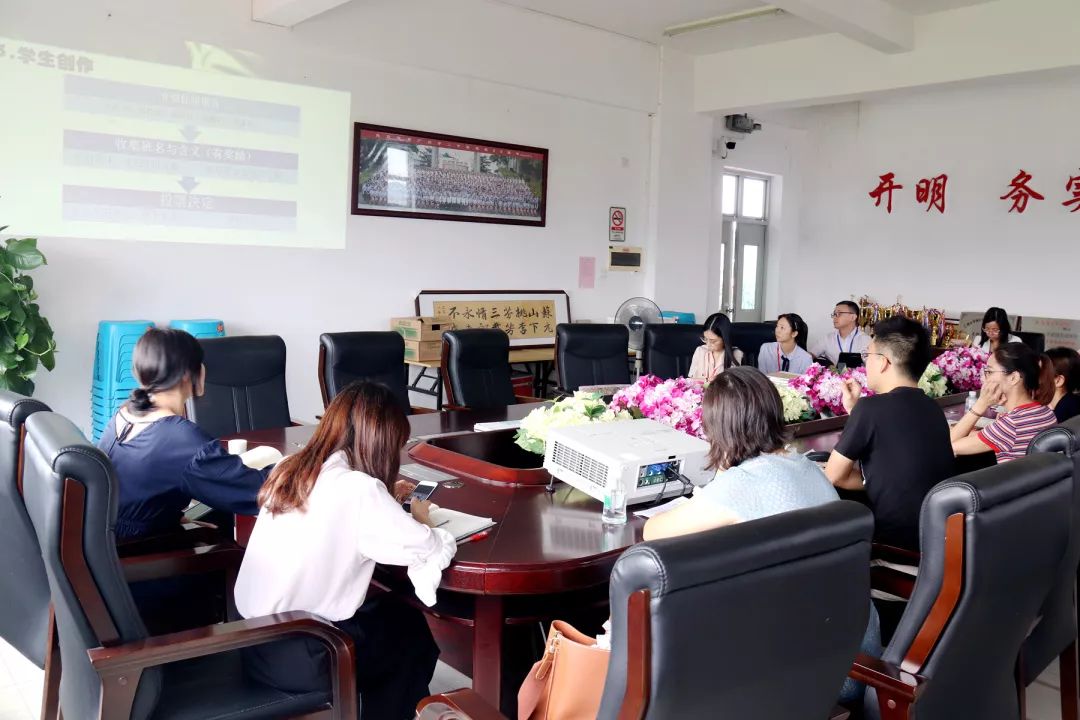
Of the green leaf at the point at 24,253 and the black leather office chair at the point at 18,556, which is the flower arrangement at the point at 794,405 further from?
the green leaf at the point at 24,253

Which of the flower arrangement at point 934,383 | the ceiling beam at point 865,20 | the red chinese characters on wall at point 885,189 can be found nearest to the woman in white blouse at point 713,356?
the flower arrangement at point 934,383

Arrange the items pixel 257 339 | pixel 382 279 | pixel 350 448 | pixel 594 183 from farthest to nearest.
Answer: pixel 594 183 < pixel 382 279 < pixel 257 339 < pixel 350 448

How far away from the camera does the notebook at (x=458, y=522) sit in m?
2.09

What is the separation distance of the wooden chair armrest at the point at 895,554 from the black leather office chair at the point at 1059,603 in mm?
312

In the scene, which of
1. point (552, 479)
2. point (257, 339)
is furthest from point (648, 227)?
point (552, 479)

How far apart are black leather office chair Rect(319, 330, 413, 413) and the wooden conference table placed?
1330 mm

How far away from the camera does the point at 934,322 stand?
834cm

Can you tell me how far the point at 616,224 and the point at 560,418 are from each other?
199 inches

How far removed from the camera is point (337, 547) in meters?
1.88

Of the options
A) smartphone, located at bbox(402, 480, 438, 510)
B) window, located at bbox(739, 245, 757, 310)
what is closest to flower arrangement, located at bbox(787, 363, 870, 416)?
smartphone, located at bbox(402, 480, 438, 510)

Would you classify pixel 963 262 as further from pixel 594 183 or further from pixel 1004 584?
pixel 1004 584

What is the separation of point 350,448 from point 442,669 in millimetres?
1241

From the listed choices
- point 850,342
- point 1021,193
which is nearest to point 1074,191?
point 1021,193

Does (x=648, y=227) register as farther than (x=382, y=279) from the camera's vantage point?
Yes
